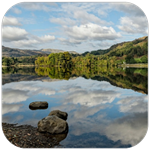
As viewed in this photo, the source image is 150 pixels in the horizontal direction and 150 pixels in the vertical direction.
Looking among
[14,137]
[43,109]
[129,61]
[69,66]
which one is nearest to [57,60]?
[69,66]

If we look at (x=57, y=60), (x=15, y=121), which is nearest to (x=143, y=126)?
(x=15, y=121)

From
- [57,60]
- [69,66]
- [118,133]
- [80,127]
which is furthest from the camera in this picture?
[69,66]

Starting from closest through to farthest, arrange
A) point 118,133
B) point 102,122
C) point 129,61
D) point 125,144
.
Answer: point 125,144, point 118,133, point 102,122, point 129,61

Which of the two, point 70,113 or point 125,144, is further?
point 70,113

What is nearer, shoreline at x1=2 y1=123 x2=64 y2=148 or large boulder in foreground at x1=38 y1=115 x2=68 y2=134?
shoreline at x1=2 y1=123 x2=64 y2=148

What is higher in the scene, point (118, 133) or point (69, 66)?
point (69, 66)

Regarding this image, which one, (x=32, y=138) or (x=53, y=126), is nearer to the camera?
(x=32, y=138)

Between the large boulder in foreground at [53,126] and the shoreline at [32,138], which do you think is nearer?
the shoreline at [32,138]

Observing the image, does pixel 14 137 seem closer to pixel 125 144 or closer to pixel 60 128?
pixel 60 128

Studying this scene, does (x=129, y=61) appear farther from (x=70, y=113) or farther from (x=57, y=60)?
(x=70, y=113)

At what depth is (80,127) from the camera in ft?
33.6

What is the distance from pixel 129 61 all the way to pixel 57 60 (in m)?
55.1

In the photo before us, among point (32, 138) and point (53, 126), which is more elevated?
point (53, 126)

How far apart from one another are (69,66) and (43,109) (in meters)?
91.5
